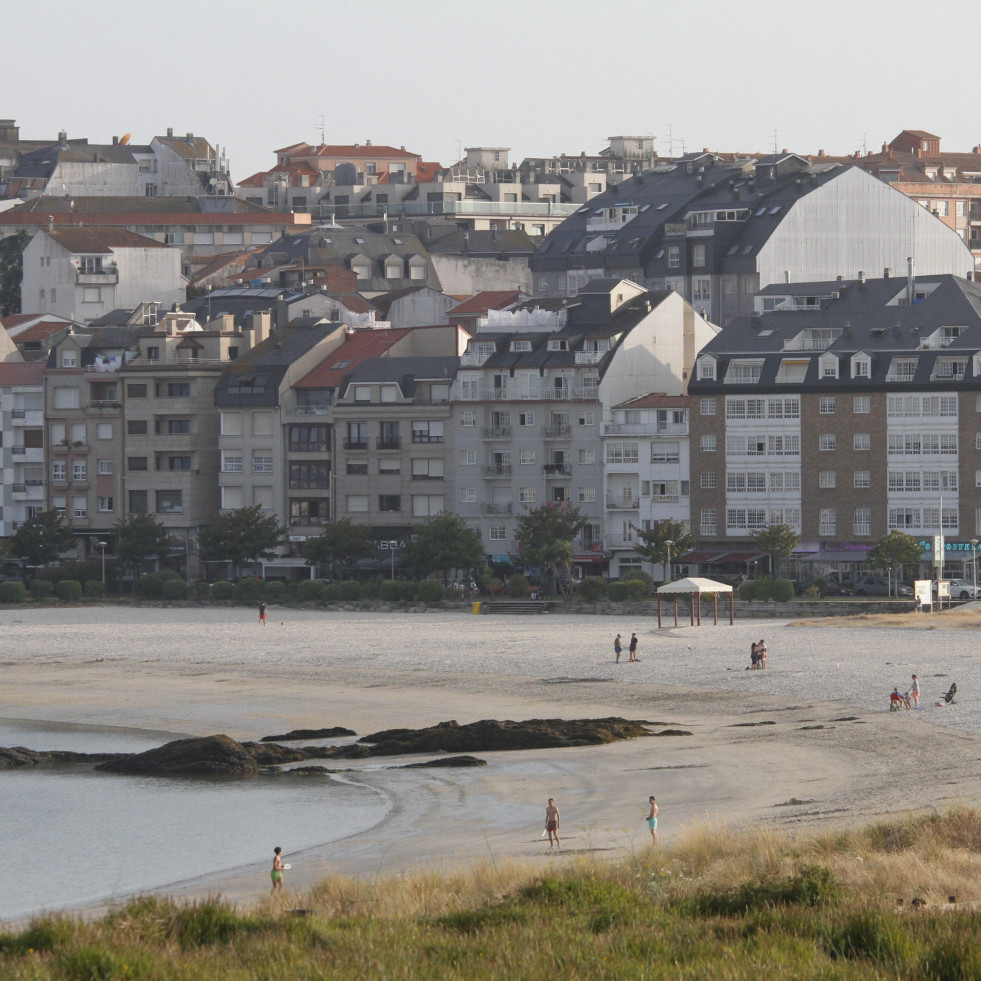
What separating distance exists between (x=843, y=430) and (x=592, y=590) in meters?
13.9

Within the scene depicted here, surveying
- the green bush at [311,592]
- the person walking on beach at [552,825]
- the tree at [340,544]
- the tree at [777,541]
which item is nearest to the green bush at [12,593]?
the green bush at [311,592]

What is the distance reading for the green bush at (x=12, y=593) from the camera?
99.2 metres

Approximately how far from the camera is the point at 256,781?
155 feet

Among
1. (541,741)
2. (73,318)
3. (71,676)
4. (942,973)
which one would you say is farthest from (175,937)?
(73,318)

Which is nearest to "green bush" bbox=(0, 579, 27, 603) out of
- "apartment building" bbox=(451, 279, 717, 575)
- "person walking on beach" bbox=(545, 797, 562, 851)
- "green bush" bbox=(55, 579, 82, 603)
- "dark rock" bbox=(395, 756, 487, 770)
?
"green bush" bbox=(55, 579, 82, 603)

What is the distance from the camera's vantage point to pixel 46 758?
50406 mm

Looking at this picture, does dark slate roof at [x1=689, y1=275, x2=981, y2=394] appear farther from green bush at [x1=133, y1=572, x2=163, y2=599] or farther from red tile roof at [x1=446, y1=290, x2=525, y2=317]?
green bush at [x1=133, y1=572, x2=163, y2=599]

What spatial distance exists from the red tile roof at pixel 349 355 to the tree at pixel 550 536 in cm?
1579

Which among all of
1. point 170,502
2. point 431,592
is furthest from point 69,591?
point 431,592

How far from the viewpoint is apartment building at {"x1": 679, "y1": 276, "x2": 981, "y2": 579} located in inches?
3639

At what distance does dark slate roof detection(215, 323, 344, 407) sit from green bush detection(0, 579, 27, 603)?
1570 cm

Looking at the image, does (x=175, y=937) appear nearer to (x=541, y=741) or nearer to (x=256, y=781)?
(x=256, y=781)

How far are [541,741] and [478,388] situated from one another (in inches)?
2197

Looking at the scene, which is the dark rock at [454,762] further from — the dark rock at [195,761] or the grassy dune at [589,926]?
the grassy dune at [589,926]
